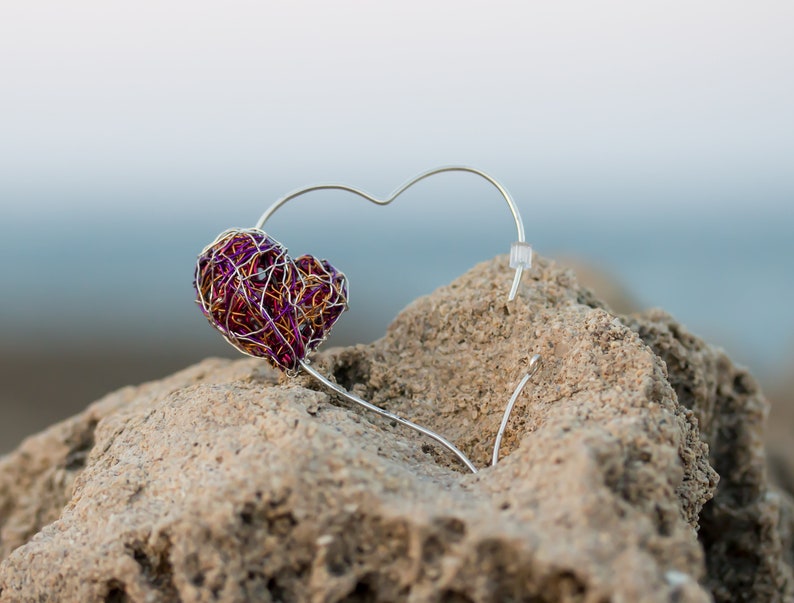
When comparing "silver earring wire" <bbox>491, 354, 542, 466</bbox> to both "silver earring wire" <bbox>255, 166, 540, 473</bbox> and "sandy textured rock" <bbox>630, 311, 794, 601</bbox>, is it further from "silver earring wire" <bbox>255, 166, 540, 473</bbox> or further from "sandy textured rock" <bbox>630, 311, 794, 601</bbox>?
"sandy textured rock" <bbox>630, 311, 794, 601</bbox>

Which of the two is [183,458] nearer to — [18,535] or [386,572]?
[386,572]

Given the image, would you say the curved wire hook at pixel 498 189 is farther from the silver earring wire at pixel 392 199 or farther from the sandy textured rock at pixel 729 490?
the sandy textured rock at pixel 729 490

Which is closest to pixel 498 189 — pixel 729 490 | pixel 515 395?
pixel 515 395

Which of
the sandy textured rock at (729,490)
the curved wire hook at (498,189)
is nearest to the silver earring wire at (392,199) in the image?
the curved wire hook at (498,189)

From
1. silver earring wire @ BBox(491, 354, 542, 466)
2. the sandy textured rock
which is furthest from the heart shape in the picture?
the sandy textured rock

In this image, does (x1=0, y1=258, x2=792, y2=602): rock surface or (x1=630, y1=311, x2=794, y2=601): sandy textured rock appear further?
(x1=630, y1=311, x2=794, y2=601): sandy textured rock
